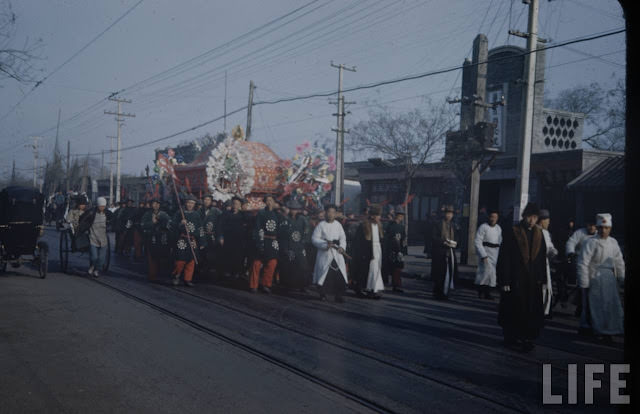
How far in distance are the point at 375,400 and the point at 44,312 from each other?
537cm

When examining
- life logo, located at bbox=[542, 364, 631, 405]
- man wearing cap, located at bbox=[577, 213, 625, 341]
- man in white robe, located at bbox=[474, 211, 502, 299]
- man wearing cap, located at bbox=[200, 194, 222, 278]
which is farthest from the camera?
man wearing cap, located at bbox=[200, 194, 222, 278]

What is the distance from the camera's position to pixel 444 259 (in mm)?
10461

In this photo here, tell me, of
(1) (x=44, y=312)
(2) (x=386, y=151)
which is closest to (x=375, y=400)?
(1) (x=44, y=312)

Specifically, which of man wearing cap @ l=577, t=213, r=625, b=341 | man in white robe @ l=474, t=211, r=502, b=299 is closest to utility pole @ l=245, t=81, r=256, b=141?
man in white robe @ l=474, t=211, r=502, b=299

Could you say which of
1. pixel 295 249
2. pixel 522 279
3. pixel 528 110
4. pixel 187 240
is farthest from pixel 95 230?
pixel 528 110

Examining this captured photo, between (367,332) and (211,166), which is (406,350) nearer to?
(367,332)

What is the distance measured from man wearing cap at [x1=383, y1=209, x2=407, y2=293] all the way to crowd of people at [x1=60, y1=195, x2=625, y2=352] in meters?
0.02

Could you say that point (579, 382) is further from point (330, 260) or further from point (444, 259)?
point (444, 259)

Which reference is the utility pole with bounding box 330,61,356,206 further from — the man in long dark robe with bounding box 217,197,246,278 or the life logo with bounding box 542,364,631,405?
the life logo with bounding box 542,364,631,405

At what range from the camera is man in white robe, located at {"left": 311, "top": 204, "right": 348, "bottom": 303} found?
31.7 feet

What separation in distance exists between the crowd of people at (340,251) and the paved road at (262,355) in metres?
0.77

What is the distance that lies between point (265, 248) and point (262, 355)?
495 centimetres

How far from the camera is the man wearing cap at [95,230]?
38.2 feet

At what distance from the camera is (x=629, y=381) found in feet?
7.22
